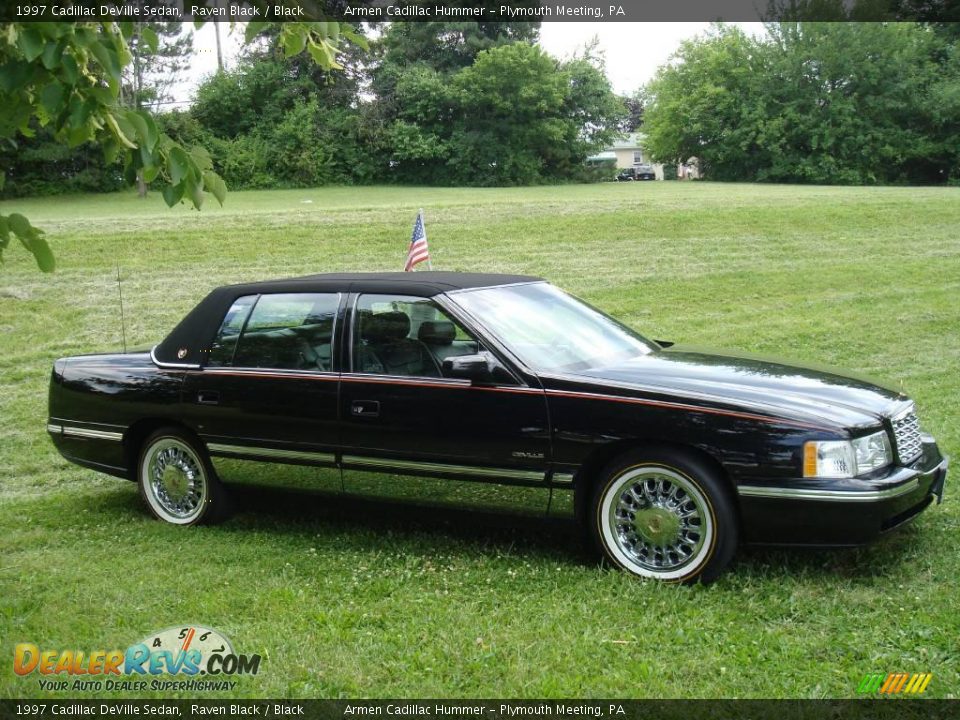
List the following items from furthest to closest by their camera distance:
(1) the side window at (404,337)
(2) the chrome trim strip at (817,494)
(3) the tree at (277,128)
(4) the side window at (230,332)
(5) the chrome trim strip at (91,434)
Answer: (3) the tree at (277,128)
(5) the chrome trim strip at (91,434)
(4) the side window at (230,332)
(1) the side window at (404,337)
(2) the chrome trim strip at (817,494)

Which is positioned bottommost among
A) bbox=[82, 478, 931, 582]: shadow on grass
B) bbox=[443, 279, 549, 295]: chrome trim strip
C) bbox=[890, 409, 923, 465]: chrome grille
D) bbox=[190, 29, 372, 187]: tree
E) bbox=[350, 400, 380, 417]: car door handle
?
bbox=[82, 478, 931, 582]: shadow on grass

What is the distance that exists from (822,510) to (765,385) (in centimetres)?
74

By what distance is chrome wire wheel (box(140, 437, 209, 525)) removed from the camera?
20.0ft

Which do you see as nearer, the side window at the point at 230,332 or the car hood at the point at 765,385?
the car hood at the point at 765,385

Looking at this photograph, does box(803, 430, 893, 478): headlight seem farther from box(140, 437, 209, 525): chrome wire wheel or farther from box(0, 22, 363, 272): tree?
box(140, 437, 209, 525): chrome wire wheel

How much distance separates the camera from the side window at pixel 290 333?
567cm

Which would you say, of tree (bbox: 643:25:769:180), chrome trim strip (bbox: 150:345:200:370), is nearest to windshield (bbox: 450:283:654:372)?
chrome trim strip (bbox: 150:345:200:370)

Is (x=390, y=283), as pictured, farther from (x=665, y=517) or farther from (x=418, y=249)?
(x=418, y=249)

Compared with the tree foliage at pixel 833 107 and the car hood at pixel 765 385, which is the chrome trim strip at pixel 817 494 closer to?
the car hood at pixel 765 385

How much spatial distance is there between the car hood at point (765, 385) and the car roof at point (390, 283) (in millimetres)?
1001

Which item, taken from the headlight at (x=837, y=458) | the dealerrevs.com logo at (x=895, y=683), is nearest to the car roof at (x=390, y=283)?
the headlight at (x=837, y=458)

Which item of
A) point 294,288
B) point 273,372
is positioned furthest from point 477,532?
point 294,288

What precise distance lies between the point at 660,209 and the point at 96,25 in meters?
21.0

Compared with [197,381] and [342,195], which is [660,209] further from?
[197,381]
